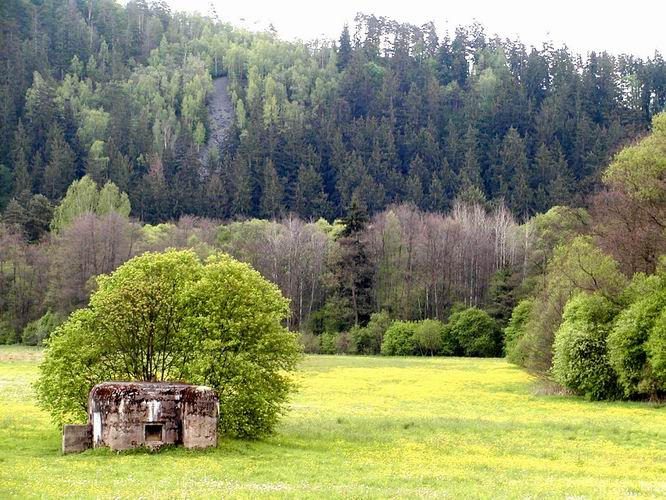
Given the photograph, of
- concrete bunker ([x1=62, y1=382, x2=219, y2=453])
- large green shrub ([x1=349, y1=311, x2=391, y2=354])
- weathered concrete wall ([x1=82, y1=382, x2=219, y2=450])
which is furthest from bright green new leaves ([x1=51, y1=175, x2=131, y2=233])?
weathered concrete wall ([x1=82, y1=382, x2=219, y2=450])

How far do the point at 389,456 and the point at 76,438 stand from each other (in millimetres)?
11410

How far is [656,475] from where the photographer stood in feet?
86.5

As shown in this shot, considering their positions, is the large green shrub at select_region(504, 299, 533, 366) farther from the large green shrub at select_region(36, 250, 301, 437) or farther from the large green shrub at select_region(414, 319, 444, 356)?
the large green shrub at select_region(36, 250, 301, 437)

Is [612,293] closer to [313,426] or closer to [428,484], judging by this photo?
[313,426]

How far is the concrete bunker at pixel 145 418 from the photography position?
30.2 meters

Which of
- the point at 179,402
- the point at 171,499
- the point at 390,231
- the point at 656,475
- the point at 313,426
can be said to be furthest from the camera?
the point at 390,231

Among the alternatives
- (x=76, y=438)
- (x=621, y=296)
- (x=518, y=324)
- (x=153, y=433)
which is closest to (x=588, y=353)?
(x=621, y=296)

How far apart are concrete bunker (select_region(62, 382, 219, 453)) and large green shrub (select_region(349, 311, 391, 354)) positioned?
Result: 84.5 meters

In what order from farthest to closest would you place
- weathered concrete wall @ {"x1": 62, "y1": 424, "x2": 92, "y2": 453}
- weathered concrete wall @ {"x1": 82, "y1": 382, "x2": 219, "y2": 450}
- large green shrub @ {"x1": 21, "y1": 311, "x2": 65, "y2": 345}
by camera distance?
large green shrub @ {"x1": 21, "y1": 311, "x2": 65, "y2": 345}
weathered concrete wall @ {"x1": 62, "y1": 424, "x2": 92, "y2": 453}
weathered concrete wall @ {"x1": 82, "y1": 382, "x2": 219, "y2": 450}

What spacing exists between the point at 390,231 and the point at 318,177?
203ft

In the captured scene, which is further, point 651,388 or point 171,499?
point 651,388

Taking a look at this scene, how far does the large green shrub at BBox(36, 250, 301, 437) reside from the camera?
33.8 meters

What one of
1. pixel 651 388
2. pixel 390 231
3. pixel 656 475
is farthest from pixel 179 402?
pixel 390 231

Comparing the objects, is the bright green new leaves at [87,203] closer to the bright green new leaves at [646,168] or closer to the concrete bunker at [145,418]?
the bright green new leaves at [646,168]
